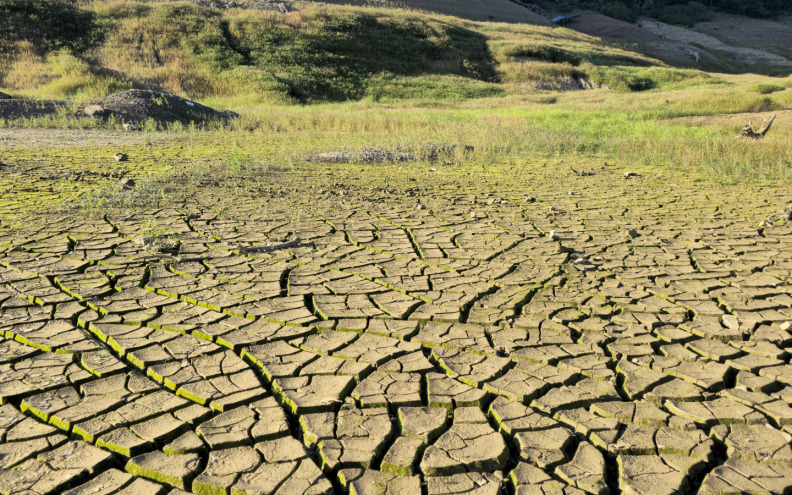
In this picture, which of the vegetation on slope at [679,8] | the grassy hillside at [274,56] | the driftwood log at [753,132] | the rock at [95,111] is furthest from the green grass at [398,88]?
the vegetation on slope at [679,8]

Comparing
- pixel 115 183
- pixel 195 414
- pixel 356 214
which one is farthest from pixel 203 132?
pixel 195 414

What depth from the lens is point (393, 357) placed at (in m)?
2.64

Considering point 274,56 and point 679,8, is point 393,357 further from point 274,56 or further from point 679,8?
point 679,8

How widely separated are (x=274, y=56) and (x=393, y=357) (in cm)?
2282

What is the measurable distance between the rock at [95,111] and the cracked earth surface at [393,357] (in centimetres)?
730

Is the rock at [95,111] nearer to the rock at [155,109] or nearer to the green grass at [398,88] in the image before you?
the rock at [155,109]

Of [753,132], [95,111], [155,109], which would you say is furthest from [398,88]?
[753,132]

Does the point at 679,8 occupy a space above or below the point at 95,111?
above

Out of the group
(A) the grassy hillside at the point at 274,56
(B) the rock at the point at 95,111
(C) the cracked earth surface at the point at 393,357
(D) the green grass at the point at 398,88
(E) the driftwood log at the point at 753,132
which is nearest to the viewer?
(C) the cracked earth surface at the point at 393,357

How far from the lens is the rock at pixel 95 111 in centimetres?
1139

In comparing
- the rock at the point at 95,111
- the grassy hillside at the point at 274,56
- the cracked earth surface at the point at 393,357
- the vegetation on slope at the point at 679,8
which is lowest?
the cracked earth surface at the point at 393,357

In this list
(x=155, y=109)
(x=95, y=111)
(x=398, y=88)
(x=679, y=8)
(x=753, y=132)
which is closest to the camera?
(x=753, y=132)

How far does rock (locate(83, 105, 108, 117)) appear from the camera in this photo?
11.4 m

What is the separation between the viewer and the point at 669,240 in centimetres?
457
